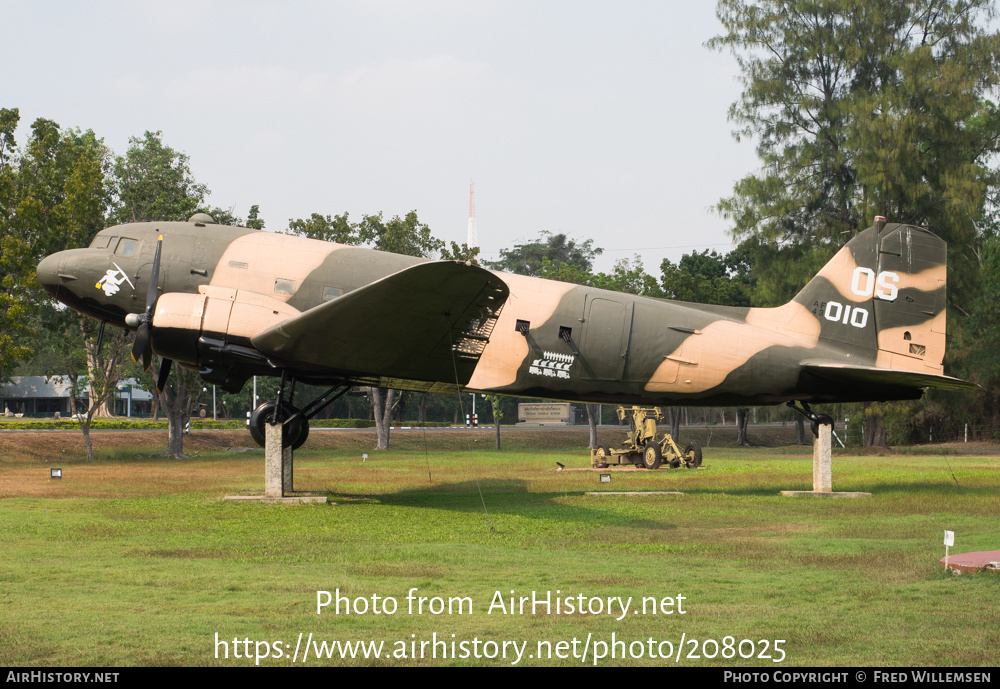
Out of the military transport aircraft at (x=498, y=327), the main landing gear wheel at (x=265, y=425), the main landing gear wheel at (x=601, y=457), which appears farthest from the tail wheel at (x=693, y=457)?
the main landing gear wheel at (x=265, y=425)

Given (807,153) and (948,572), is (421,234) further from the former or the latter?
(948,572)

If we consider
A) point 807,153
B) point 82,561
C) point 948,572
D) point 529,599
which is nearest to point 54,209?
point 82,561

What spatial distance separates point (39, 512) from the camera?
51.9 ft

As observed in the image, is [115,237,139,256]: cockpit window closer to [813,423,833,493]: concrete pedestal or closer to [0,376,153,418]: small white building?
[813,423,833,493]: concrete pedestal

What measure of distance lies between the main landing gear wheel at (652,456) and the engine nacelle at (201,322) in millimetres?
17712

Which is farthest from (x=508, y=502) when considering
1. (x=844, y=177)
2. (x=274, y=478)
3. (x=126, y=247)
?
(x=844, y=177)

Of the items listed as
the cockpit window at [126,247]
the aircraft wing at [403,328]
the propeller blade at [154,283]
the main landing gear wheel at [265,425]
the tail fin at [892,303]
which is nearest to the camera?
the aircraft wing at [403,328]

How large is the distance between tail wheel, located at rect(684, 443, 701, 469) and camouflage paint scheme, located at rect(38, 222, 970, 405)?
11558mm

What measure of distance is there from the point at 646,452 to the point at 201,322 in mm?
19167

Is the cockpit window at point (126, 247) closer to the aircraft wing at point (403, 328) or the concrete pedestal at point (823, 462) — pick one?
the aircraft wing at point (403, 328)

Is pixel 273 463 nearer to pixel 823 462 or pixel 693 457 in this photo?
pixel 823 462

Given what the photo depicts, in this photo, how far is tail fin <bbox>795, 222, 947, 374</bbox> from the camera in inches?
808

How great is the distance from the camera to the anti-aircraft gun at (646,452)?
31.7 m
